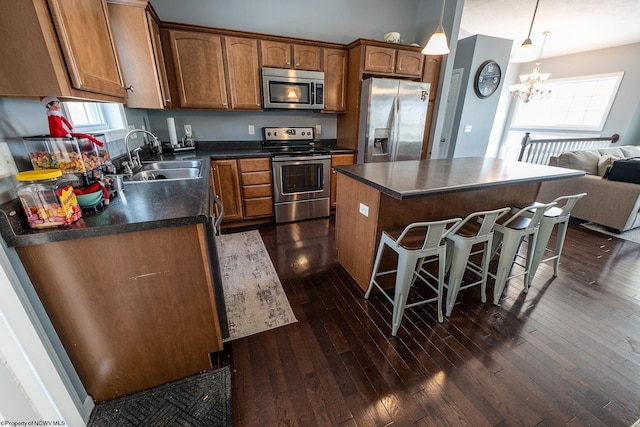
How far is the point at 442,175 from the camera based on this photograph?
1.85m

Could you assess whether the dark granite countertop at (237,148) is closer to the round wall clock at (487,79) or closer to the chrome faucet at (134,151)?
the chrome faucet at (134,151)

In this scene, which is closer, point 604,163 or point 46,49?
point 46,49

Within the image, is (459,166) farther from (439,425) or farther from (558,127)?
(558,127)

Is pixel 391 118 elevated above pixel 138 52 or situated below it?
below

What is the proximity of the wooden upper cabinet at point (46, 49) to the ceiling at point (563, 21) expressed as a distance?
459cm

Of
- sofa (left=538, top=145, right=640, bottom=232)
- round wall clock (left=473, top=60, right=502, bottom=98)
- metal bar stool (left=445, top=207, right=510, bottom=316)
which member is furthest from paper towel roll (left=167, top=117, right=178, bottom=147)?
round wall clock (left=473, top=60, right=502, bottom=98)

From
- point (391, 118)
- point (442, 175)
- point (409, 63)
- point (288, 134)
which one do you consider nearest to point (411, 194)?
point (442, 175)

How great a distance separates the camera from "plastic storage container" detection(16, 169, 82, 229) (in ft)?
2.98

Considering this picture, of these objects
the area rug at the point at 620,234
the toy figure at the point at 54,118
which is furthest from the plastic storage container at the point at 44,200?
the area rug at the point at 620,234

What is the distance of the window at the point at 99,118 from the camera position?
1.83 meters

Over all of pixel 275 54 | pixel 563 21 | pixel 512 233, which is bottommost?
pixel 512 233

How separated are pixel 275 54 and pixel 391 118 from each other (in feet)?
5.31

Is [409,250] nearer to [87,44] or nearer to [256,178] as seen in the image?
[87,44]

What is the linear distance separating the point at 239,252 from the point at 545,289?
109 inches
